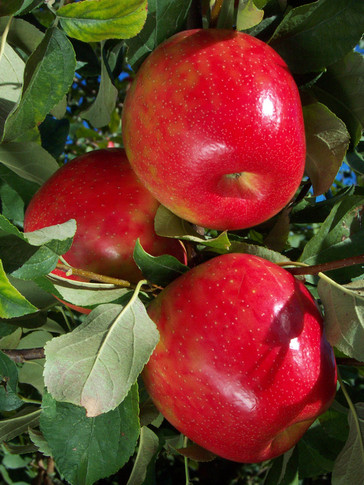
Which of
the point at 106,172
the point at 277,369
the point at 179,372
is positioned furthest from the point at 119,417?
the point at 106,172

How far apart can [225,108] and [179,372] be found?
1.00 feet

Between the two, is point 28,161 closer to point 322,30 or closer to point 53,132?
point 53,132

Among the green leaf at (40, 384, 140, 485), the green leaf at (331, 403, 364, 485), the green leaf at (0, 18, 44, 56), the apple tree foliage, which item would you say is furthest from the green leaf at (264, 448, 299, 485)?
the green leaf at (0, 18, 44, 56)

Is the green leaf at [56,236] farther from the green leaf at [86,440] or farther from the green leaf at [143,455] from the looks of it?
the green leaf at [143,455]

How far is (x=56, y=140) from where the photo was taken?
108 centimetres

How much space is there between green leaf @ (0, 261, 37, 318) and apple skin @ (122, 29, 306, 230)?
0.68ft

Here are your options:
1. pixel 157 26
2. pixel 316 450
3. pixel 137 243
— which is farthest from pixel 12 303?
pixel 316 450

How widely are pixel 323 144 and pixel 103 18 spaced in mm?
317

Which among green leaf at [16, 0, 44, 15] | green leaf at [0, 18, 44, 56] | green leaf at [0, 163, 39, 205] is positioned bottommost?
green leaf at [0, 163, 39, 205]

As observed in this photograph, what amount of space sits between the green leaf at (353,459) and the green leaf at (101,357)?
0.33 meters

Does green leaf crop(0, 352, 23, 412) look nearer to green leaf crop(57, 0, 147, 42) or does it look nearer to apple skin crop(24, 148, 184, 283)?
apple skin crop(24, 148, 184, 283)

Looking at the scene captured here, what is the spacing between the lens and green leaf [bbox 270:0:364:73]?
24.6 inches

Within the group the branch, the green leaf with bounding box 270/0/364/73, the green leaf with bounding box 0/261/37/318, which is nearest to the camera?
the green leaf with bounding box 0/261/37/318

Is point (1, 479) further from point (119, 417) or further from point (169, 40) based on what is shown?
point (169, 40)
